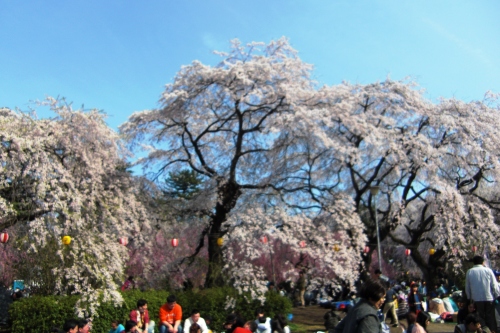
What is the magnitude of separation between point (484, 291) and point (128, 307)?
862 cm

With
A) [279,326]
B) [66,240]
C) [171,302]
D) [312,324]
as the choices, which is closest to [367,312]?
[171,302]

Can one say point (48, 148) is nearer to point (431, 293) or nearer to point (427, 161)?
point (427, 161)

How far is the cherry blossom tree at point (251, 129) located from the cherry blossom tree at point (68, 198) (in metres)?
2.32

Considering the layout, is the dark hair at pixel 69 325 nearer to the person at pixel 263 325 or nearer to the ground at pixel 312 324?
the person at pixel 263 325

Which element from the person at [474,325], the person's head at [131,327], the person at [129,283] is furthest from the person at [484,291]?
the person at [129,283]

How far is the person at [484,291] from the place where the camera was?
714 cm

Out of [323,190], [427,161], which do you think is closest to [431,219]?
[427,161]

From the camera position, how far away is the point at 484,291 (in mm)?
7145

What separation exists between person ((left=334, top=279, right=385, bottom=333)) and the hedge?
949 cm

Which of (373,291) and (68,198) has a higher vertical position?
(68,198)

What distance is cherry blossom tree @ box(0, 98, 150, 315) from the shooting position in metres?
11.2

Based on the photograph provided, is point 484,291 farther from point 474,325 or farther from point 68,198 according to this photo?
point 68,198

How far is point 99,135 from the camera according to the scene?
43.8 ft

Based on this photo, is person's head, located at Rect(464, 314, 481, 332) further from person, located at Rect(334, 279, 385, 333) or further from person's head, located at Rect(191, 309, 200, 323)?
person's head, located at Rect(191, 309, 200, 323)
